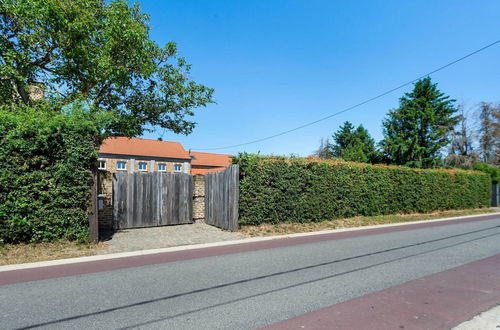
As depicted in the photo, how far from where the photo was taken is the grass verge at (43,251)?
19.4 feet

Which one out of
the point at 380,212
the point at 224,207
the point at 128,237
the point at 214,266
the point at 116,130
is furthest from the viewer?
the point at 380,212

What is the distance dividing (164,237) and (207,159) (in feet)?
147

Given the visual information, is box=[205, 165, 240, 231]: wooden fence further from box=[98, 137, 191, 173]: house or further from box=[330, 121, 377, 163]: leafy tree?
box=[330, 121, 377, 163]: leafy tree

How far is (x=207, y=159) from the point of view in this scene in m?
53.0

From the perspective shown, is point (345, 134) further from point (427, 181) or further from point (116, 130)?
point (116, 130)

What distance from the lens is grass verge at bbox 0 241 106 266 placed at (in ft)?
19.4

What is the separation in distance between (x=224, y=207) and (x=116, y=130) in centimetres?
644

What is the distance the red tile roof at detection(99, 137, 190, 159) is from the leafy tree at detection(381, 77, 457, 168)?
29.6 meters

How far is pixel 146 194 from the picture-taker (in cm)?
1045

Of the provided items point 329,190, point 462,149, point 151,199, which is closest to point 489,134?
point 462,149

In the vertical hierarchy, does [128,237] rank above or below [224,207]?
below

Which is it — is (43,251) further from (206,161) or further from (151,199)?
(206,161)

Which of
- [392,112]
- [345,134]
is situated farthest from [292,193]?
[345,134]

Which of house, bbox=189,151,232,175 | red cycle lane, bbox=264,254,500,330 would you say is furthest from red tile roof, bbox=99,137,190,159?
red cycle lane, bbox=264,254,500,330
